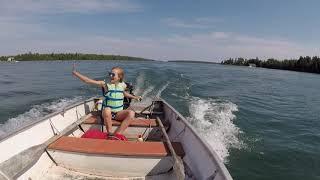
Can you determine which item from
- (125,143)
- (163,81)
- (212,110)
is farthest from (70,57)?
(125,143)

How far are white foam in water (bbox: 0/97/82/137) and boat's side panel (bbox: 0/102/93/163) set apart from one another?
2.71m

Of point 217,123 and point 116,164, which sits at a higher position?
point 116,164

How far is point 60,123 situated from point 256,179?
150 inches

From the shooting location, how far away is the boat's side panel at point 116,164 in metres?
4.52

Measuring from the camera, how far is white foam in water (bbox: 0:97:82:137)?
9.47 m

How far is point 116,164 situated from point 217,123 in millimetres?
6210

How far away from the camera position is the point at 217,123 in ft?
33.7

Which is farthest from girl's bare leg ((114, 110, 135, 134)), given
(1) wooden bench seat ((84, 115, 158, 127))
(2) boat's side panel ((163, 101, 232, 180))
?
(2) boat's side panel ((163, 101, 232, 180))

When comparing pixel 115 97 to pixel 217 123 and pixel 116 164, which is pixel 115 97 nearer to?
pixel 116 164

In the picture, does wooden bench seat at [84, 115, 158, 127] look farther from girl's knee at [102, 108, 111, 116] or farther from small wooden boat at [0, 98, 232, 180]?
small wooden boat at [0, 98, 232, 180]

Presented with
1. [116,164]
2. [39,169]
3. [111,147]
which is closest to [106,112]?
[111,147]

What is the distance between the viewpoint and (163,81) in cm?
1933

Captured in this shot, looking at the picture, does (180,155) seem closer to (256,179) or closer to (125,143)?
(125,143)

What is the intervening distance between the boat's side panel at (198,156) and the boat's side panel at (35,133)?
2135 millimetres
